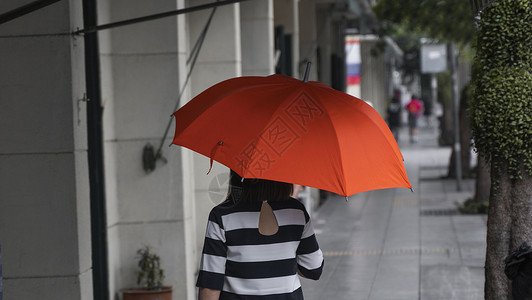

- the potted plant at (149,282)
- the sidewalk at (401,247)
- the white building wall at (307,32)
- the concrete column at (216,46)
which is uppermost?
the white building wall at (307,32)

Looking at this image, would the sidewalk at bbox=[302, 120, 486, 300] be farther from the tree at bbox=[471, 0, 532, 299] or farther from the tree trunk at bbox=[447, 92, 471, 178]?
the tree at bbox=[471, 0, 532, 299]

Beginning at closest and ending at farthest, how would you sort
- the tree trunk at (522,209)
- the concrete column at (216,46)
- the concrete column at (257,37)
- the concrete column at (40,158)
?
the tree trunk at (522,209) < the concrete column at (40,158) < the concrete column at (216,46) < the concrete column at (257,37)

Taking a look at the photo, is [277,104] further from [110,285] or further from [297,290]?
[110,285]

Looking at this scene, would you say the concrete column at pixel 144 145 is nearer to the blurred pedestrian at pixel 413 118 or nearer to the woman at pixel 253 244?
the woman at pixel 253 244

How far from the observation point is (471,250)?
12.6 meters

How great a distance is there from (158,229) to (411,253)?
16.0 ft

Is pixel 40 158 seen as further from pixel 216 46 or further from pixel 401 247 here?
pixel 401 247

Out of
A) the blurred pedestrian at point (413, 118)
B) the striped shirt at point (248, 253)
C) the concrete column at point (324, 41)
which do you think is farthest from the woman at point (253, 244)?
the blurred pedestrian at point (413, 118)

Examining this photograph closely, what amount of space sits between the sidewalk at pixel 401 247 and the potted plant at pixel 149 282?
6.20 feet

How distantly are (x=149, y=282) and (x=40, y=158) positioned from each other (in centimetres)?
232

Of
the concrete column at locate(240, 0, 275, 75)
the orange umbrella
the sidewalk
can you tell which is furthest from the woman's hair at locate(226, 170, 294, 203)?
the concrete column at locate(240, 0, 275, 75)

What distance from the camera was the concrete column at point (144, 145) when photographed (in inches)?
343

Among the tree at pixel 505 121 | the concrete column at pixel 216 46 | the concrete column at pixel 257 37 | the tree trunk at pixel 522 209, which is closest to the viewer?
the tree at pixel 505 121

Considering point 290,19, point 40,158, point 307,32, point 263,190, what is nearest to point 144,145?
point 40,158
